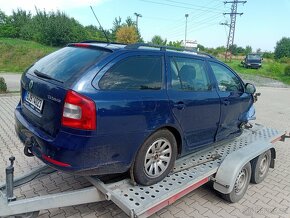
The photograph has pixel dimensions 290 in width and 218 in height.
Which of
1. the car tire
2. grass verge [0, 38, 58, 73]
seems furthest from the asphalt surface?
the car tire

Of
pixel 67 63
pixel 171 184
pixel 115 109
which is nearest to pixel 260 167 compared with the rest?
pixel 171 184

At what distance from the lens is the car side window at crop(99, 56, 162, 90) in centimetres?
256

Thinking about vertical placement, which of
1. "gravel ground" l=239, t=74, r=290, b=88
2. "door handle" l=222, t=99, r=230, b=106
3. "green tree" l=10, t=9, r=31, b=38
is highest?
"green tree" l=10, t=9, r=31, b=38

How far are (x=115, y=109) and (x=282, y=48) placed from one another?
68.5 metres

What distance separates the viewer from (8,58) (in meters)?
23.7

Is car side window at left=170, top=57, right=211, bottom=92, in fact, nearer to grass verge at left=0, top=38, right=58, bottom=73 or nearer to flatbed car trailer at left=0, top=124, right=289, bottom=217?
flatbed car trailer at left=0, top=124, right=289, bottom=217

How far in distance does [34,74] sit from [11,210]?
145cm

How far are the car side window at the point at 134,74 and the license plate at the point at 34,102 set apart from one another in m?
0.73

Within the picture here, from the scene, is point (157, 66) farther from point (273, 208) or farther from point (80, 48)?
point (273, 208)

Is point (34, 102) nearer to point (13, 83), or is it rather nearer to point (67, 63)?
point (67, 63)

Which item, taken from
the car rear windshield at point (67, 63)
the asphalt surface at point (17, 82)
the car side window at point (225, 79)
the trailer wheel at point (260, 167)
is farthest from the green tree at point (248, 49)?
the car rear windshield at point (67, 63)

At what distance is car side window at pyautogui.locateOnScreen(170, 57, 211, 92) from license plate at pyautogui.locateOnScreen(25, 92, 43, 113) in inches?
58.4

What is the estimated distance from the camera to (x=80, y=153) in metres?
2.38

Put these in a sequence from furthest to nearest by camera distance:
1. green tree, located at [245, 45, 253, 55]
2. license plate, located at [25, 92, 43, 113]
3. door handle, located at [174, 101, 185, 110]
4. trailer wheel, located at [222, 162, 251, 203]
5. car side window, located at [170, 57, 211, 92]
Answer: green tree, located at [245, 45, 253, 55] → trailer wheel, located at [222, 162, 251, 203] → car side window, located at [170, 57, 211, 92] → door handle, located at [174, 101, 185, 110] → license plate, located at [25, 92, 43, 113]
